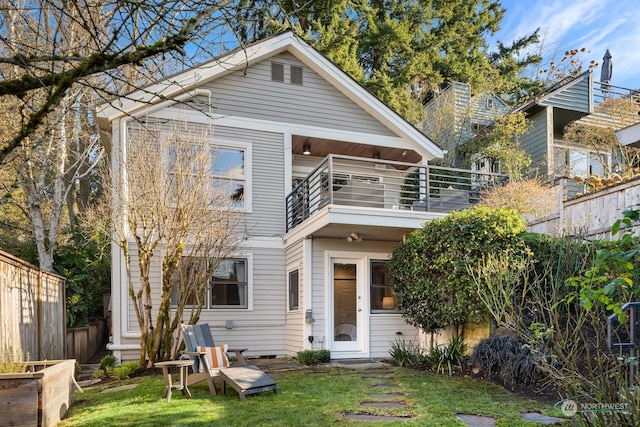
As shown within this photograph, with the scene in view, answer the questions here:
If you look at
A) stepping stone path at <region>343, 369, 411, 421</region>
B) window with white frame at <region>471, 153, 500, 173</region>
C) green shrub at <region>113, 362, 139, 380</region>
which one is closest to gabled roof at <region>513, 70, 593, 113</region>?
window with white frame at <region>471, 153, 500, 173</region>

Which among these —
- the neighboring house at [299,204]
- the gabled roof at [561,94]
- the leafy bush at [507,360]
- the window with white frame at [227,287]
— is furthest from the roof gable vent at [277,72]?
the gabled roof at [561,94]

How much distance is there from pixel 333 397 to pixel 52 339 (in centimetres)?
517

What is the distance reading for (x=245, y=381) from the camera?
5977 millimetres

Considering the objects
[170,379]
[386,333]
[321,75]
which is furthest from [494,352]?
[321,75]

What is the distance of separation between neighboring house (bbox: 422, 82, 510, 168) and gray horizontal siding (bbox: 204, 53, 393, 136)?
6179 mm

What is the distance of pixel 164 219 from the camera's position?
8.21 meters

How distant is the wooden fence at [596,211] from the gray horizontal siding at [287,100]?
14.6 feet

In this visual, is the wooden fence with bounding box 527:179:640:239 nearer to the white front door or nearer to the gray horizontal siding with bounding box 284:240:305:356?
the white front door

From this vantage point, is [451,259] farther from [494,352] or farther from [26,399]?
[26,399]

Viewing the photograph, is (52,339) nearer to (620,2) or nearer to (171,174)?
(171,174)

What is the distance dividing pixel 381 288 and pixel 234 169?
4253mm

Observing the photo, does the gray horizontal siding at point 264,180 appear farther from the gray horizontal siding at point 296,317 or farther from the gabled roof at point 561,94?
the gabled roof at point 561,94

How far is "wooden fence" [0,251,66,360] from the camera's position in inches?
231

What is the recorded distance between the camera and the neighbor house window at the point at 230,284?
10617 millimetres
